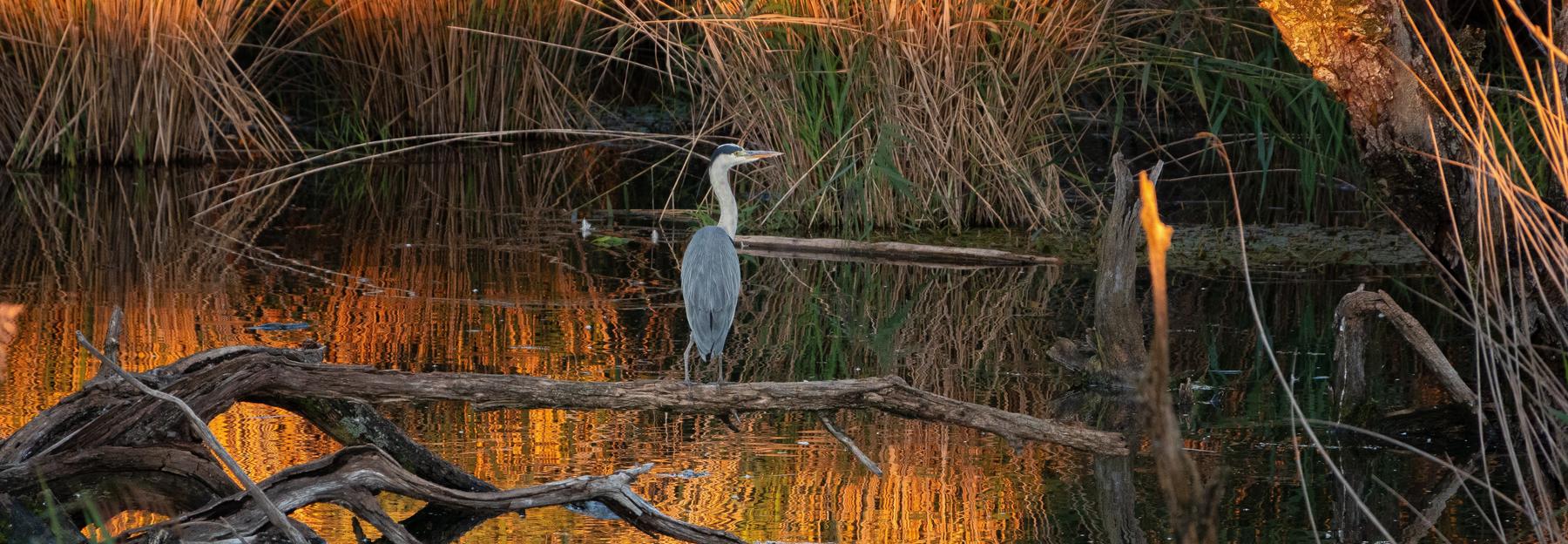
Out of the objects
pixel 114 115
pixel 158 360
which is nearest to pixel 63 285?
pixel 158 360

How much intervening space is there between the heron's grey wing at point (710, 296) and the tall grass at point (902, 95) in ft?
7.68

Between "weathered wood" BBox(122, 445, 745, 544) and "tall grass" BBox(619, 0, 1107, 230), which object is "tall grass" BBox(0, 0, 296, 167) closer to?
"tall grass" BBox(619, 0, 1107, 230)

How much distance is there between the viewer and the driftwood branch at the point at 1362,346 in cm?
429

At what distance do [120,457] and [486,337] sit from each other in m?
2.10

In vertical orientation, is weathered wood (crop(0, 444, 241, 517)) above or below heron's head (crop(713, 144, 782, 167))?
below

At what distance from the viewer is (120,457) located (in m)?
3.62

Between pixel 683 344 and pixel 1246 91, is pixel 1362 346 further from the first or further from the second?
pixel 1246 91

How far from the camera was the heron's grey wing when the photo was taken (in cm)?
452

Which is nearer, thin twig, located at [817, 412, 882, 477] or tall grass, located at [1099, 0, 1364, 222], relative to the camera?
thin twig, located at [817, 412, 882, 477]

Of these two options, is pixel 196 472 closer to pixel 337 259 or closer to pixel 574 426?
pixel 574 426

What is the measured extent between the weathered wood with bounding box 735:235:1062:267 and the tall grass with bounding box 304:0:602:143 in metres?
3.86

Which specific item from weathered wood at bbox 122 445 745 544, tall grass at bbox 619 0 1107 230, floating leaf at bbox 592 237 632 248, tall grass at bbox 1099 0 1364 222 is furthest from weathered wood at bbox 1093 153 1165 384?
floating leaf at bbox 592 237 632 248

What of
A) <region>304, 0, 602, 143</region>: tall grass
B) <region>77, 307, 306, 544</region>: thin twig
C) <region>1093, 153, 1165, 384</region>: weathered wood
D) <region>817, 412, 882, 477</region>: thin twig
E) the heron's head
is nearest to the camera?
<region>77, 307, 306, 544</region>: thin twig

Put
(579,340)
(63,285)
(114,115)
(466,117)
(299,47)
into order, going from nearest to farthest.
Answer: (579,340), (63,285), (114,115), (466,117), (299,47)
